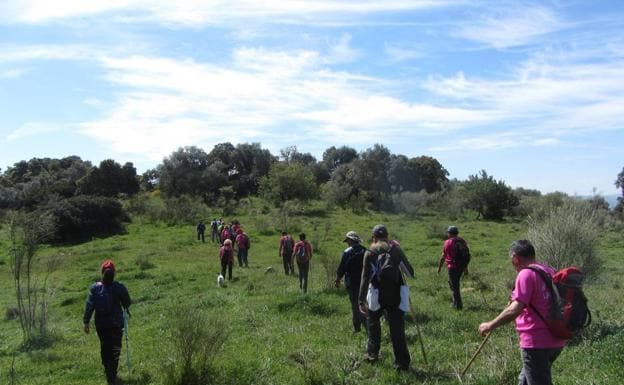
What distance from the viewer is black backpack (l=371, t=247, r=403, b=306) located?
7387mm

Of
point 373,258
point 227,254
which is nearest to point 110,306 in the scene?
point 373,258

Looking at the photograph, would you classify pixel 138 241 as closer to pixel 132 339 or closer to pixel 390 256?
pixel 132 339

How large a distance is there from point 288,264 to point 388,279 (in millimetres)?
12573

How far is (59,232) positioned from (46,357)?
28797mm

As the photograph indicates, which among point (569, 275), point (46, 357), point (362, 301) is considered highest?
point (569, 275)

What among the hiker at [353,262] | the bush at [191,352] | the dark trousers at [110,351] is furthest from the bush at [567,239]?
the dark trousers at [110,351]

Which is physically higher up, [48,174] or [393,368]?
[48,174]

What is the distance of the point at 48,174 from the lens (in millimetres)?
63719

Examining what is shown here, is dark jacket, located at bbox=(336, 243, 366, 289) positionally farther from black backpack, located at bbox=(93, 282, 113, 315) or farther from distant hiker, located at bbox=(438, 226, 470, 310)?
black backpack, located at bbox=(93, 282, 113, 315)

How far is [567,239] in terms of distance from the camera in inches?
568

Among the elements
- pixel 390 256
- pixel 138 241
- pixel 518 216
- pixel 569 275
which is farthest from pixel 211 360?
pixel 518 216

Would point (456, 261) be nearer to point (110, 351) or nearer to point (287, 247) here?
point (110, 351)

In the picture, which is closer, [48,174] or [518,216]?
[518,216]

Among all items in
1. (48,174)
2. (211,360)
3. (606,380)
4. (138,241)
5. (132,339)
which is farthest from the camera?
(48,174)
